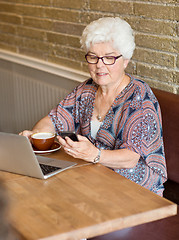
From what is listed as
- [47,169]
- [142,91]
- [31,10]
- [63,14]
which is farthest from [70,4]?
[47,169]

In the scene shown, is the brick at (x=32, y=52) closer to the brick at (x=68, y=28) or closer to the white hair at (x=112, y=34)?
the brick at (x=68, y=28)

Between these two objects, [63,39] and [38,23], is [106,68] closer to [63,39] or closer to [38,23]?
[63,39]

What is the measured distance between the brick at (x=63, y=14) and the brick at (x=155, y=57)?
2.40 feet

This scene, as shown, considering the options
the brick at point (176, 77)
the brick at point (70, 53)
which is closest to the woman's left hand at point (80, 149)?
the brick at point (176, 77)

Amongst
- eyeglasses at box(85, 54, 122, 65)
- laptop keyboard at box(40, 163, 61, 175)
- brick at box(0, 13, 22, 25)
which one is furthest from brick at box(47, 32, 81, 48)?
laptop keyboard at box(40, 163, 61, 175)

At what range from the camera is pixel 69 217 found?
3.82ft

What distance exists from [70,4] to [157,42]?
99 centimetres

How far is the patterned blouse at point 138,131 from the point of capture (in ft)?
6.04

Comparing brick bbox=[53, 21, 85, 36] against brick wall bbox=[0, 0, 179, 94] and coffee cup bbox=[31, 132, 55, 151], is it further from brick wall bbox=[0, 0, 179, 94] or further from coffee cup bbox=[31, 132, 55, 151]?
coffee cup bbox=[31, 132, 55, 151]

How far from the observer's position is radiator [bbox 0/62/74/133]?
11.2ft

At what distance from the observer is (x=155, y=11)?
2256mm

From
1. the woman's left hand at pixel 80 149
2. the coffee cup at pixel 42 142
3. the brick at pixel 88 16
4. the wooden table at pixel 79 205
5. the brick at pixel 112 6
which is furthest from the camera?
the brick at pixel 88 16

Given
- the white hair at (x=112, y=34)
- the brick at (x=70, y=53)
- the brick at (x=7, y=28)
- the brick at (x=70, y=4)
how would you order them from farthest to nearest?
1. the brick at (x=7, y=28)
2. the brick at (x=70, y=53)
3. the brick at (x=70, y=4)
4. the white hair at (x=112, y=34)

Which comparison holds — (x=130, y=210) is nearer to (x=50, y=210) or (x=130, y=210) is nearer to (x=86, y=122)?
(x=50, y=210)
